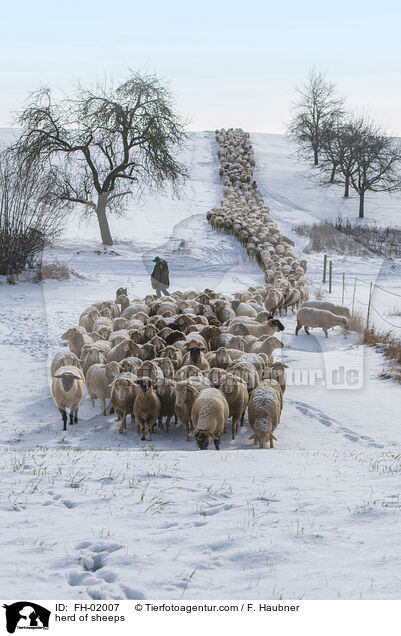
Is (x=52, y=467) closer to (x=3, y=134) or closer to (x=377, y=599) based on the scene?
(x=377, y=599)

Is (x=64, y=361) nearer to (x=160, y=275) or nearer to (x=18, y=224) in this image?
(x=160, y=275)

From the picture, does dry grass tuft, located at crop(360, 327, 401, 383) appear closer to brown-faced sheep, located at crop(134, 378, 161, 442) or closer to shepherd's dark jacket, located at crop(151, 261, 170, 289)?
brown-faced sheep, located at crop(134, 378, 161, 442)

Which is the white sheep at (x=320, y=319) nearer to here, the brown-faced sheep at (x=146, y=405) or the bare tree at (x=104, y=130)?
the brown-faced sheep at (x=146, y=405)

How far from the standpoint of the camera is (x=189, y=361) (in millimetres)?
10406

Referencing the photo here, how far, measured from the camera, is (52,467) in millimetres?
6133

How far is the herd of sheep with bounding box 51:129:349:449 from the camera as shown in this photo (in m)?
8.76

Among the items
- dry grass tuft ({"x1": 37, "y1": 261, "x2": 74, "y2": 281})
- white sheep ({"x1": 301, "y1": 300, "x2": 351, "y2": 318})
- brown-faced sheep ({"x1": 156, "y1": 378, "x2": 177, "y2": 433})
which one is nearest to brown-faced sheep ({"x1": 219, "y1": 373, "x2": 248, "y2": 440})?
brown-faced sheep ({"x1": 156, "y1": 378, "x2": 177, "y2": 433})

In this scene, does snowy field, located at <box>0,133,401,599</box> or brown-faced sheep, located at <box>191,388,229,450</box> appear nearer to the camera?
snowy field, located at <box>0,133,401,599</box>

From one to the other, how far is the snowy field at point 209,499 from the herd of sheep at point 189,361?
44 centimetres

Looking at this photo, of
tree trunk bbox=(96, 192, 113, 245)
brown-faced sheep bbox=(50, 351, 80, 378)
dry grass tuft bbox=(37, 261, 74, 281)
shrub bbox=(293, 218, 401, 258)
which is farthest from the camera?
shrub bbox=(293, 218, 401, 258)

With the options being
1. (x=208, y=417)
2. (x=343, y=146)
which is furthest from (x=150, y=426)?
(x=343, y=146)

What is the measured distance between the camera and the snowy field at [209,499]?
149 inches

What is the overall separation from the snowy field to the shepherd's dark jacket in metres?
5.43

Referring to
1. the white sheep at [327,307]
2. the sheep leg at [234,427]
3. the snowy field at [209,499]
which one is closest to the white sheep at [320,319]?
the white sheep at [327,307]
